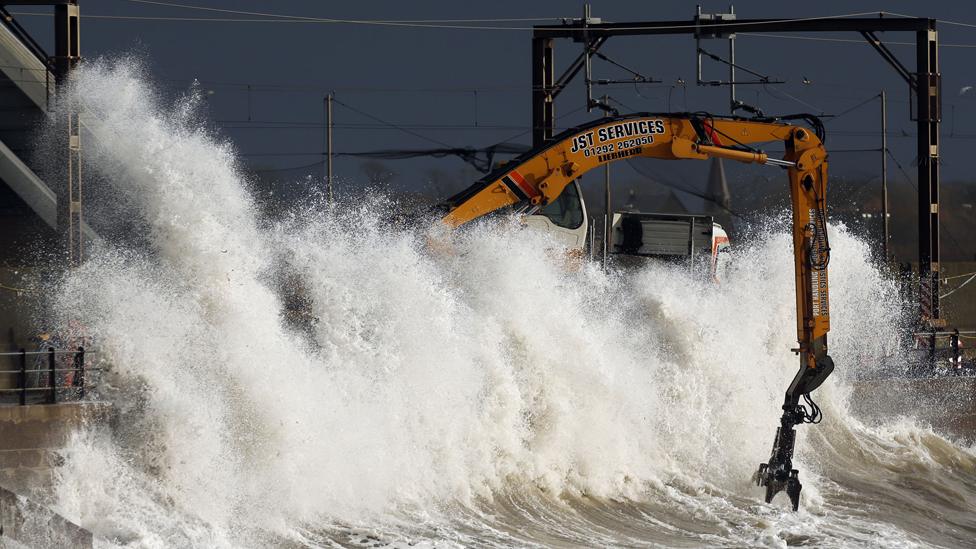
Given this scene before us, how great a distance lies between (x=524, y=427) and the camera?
17.2 m

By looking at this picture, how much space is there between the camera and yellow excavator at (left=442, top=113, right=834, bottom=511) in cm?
1645

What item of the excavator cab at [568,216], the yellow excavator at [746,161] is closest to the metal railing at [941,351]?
the excavator cab at [568,216]

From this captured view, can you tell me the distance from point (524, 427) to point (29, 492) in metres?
6.11

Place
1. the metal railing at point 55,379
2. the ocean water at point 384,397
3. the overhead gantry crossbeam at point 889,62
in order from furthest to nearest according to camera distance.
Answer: the overhead gantry crossbeam at point 889,62 → the metal railing at point 55,379 → the ocean water at point 384,397

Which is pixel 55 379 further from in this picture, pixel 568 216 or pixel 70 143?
pixel 568 216

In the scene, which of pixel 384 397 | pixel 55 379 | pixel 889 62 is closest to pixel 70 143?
pixel 55 379

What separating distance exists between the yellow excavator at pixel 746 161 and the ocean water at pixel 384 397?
0.64m

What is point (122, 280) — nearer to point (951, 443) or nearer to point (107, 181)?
point (107, 181)

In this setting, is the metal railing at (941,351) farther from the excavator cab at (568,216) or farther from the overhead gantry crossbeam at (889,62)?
the excavator cab at (568,216)

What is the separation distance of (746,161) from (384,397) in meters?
5.76

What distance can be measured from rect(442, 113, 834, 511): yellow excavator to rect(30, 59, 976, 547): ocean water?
643mm

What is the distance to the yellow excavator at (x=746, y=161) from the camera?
54.0 ft

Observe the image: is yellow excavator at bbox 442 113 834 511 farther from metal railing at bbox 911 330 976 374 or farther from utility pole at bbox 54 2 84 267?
metal railing at bbox 911 330 976 374

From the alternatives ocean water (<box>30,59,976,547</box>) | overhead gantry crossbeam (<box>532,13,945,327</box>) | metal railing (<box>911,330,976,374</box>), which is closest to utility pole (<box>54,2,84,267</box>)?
ocean water (<box>30,59,976,547</box>)
